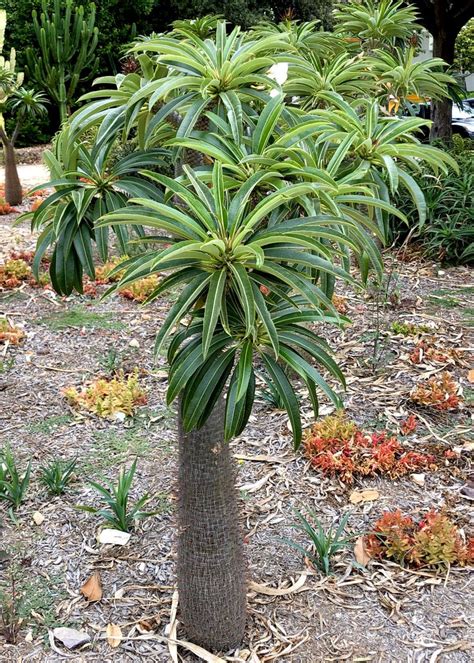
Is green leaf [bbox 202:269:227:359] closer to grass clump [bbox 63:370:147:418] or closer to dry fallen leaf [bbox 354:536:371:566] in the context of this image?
dry fallen leaf [bbox 354:536:371:566]

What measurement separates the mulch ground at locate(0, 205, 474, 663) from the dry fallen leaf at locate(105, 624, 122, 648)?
0.02 m

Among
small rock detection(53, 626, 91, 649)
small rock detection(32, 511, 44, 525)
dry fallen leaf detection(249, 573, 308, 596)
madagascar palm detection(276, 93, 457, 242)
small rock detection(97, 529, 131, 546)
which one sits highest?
madagascar palm detection(276, 93, 457, 242)

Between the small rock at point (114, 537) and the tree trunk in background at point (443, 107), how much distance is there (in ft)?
26.5

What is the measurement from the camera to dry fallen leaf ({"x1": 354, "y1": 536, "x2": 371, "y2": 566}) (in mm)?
2584

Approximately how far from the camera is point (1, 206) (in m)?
7.73

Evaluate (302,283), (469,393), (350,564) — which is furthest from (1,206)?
(302,283)

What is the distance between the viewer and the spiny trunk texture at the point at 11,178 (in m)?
7.73

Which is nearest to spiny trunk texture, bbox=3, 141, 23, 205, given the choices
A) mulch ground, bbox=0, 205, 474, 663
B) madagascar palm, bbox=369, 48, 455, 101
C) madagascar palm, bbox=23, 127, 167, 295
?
mulch ground, bbox=0, 205, 474, 663

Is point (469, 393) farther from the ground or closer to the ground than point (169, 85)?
closer to the ground

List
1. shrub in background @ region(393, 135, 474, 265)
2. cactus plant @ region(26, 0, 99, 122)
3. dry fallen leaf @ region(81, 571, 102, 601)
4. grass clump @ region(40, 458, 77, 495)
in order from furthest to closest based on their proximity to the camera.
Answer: cactus plant @ region(26, 0, 99, 122), shrub in background @ region(393, 135, 474, 265), grass clump @ region(40, 458, 77, 495), dry fallen leaf @ region(81, 571, 102, 601)

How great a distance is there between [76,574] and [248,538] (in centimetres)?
71

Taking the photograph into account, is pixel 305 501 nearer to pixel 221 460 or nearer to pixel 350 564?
pixel 350 564

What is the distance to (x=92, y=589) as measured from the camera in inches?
95.9

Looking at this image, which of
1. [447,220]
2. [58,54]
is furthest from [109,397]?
[58,54]
